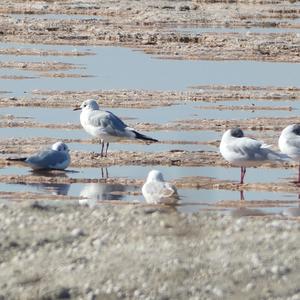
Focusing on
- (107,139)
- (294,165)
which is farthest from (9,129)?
(294,165)

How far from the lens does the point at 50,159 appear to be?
18031mm

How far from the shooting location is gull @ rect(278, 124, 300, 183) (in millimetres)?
17422

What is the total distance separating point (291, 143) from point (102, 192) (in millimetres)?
2549

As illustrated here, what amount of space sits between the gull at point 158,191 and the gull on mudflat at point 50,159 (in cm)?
315

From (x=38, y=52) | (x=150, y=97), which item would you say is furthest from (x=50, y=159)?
(x=38, y=52)

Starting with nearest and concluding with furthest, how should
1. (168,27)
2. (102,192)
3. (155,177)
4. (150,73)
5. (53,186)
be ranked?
(155,177) → (102,192) → (53,186) → (150,73) → (168,27)

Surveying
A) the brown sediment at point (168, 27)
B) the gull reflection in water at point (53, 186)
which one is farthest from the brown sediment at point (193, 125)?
the brown sediment at point (168, 27)

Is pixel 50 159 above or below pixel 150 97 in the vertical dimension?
above

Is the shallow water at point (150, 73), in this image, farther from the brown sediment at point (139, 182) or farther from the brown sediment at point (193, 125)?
the brown sediment at point (139, 182)

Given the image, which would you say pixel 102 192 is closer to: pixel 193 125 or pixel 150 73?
pixel 193 125

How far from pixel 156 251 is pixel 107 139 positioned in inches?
320

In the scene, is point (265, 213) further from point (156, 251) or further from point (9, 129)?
point (9, 129)

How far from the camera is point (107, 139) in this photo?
19672mm

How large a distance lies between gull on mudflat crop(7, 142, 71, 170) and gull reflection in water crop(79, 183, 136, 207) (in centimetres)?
88
